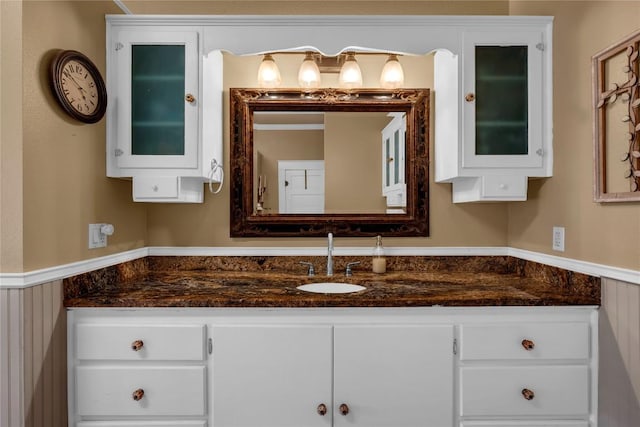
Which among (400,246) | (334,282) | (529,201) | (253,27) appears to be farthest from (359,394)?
(253,27)

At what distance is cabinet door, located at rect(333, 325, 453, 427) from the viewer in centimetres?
158

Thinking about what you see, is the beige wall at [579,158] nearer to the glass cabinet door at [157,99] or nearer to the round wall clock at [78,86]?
the glass cabinet door at [157,99]

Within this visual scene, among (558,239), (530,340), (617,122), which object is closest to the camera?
(617,122)

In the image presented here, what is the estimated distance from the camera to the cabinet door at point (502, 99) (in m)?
1.91

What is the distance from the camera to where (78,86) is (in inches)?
64.8

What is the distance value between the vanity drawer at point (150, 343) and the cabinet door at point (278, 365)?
9 centimetres

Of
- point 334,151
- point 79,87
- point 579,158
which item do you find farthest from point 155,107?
point 579,158

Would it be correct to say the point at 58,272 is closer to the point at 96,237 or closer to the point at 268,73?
the point at 96,237

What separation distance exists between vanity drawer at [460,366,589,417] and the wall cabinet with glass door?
2.50ft

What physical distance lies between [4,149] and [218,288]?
36.1 inches

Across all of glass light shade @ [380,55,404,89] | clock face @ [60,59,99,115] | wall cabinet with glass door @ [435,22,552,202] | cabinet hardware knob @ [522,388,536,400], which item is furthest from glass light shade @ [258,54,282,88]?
cabinet hardware knob @ [522,388,536,400]

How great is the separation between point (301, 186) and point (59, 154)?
1.11m

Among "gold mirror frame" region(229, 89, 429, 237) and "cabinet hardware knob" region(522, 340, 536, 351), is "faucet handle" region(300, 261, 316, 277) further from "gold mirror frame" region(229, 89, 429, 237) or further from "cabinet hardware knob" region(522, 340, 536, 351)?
"cabinet hardware knob" region(522, 340, 536, 351)

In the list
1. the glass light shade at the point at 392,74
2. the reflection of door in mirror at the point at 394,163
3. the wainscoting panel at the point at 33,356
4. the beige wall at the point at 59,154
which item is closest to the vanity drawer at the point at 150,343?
the wainscoting panel at the point at 33,356
